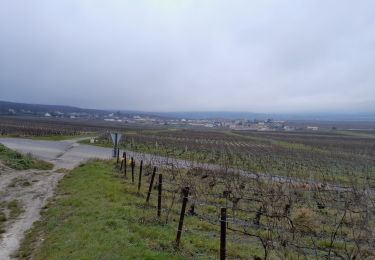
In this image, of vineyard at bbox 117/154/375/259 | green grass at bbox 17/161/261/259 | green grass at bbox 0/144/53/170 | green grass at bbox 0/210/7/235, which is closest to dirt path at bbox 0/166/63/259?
green grass at bbox 0/210/7/235

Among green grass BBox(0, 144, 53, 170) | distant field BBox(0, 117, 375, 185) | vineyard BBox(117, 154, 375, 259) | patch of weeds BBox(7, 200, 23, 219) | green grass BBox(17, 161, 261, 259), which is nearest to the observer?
vineyard BBox(117, 154, 375, 259)

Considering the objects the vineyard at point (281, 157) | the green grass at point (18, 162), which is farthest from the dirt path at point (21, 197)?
the vineyard at point (281, 157)

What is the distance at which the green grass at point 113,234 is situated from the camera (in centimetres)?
776

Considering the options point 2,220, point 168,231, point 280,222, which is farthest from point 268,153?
point 2,220

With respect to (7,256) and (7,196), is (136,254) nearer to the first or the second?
(7,256)

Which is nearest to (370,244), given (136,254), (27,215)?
(136,254)

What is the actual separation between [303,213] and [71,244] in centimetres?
766

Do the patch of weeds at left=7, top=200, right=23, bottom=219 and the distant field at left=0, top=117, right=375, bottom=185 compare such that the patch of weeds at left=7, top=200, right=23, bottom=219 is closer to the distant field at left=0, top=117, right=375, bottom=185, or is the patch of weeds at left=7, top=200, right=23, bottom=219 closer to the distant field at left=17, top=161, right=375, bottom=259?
the distant field at left=17, top=161, right=375, bottom=259

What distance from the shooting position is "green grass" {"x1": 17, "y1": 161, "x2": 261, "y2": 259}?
25.5 feet

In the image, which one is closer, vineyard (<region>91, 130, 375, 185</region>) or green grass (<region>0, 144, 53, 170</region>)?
green grass (<region>0, 144, 53, 170</region>)

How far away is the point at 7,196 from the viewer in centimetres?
1448

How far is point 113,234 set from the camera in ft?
28.7

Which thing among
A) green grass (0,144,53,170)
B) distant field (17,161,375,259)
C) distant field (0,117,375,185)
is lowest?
distant field (0,117,375,185)

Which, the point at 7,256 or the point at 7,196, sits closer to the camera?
the point at 7,256
